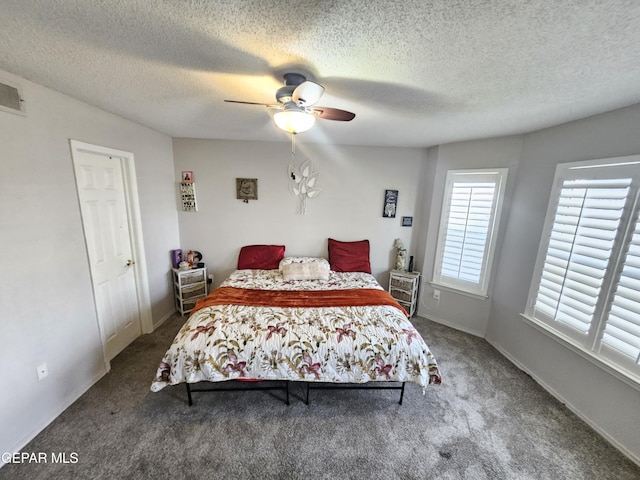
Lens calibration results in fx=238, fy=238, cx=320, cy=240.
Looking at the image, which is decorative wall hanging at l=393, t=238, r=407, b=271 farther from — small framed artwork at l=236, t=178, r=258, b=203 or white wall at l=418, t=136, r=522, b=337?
small framed artwork at l=236, t=178, r=258, b=203

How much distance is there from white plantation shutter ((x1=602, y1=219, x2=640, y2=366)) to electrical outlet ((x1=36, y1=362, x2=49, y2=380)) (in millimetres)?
4123

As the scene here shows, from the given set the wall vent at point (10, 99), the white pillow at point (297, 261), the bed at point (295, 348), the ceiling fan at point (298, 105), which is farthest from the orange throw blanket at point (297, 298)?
the wall vent at point (10, 99)

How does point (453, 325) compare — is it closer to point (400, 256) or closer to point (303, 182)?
point (400, 256)

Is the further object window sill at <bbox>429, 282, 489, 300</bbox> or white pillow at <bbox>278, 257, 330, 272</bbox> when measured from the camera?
white pillow at <bbox>278, 257, 330, 272</bbox>

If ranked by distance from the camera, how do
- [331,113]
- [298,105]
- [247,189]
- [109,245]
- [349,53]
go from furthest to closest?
1. [247,189]
2. [109,245]
3. [331,113]
4. [298,105]
5. [349,53]

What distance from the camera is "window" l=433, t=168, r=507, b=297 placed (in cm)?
277

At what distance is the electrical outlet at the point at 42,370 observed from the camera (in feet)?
5.54

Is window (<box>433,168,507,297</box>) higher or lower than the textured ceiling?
lower

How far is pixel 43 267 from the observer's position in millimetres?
1693

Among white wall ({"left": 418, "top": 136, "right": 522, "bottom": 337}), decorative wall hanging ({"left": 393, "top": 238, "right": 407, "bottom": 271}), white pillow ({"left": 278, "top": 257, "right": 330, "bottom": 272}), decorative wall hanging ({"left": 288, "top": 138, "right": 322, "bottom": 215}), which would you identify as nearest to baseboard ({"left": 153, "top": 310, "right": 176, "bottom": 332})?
white pillow ({"left": 278, "top": 257, "right": 330, "bottom": 272})

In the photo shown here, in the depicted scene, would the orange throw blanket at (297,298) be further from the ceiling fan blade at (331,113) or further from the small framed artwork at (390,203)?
the ceiling fan blade at (331,113)

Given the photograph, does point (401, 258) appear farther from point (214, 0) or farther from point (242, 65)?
point (214, 0)

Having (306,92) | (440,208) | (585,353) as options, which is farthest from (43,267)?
(585,353)

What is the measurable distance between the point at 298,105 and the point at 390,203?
233 centimetres
